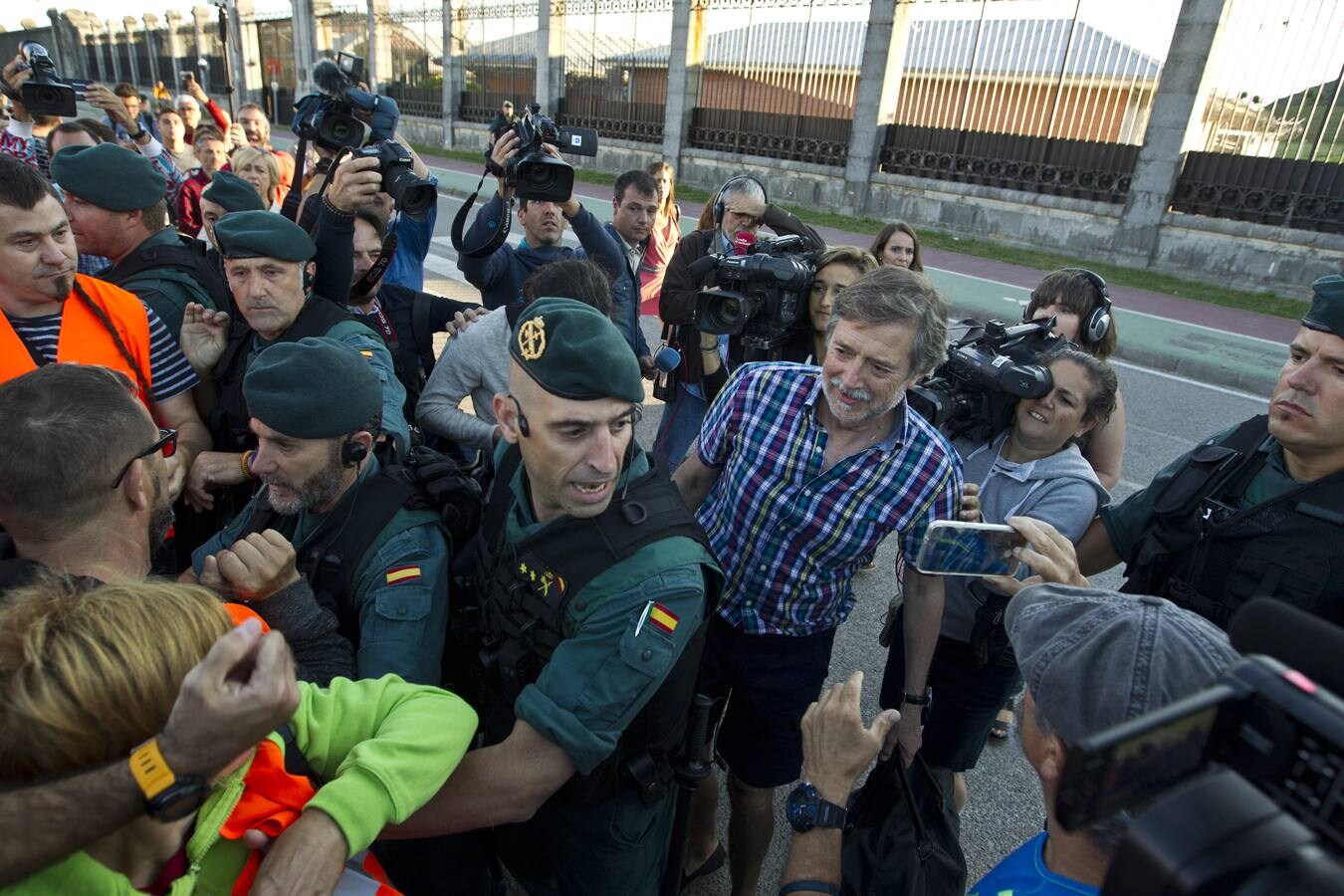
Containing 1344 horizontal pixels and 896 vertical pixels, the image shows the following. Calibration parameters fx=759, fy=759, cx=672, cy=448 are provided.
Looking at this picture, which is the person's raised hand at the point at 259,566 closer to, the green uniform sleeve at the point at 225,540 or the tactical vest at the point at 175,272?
the green uniform sleeve at the point at 225,540

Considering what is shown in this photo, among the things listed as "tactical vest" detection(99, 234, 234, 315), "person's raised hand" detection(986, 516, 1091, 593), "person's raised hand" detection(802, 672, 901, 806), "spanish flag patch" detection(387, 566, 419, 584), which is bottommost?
"person's raised hand" detection(802, 672, 901, 806)

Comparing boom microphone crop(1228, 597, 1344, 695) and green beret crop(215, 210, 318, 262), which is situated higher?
green beret crop(215, 210, 318, 262)

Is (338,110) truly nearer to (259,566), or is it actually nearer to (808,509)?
(259,566)

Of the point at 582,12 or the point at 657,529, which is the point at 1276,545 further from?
the point at 582,12

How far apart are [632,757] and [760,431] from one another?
100 centimetres

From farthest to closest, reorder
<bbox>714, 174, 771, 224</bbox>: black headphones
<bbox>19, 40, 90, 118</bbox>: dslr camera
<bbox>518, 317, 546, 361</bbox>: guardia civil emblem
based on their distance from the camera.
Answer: <bbox>19, 40, 90, 118</bbox>: dslr camera → <bbox>714, 174, 771, 224</bbox>: black headphones → <bbox>518, 317, 546, 361</bbox>: guardia civil emblem

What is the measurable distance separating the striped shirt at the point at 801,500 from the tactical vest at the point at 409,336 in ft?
5.50

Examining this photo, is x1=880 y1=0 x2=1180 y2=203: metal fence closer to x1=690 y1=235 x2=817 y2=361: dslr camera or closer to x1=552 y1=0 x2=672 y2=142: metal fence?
x1=552 y1=0 x2=672 y2=142: metal fence

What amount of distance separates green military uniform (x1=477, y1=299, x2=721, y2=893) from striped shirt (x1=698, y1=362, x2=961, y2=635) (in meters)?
0.53

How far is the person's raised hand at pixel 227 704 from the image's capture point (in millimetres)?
861

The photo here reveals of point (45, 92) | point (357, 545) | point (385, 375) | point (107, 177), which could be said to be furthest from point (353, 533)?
point (45, 92)

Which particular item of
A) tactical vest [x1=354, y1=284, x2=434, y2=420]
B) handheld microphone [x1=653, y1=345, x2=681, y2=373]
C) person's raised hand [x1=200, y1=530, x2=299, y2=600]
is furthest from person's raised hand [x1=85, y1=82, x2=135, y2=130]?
person's raised hand [x1=200, y1=530, x2=299, y2=600]

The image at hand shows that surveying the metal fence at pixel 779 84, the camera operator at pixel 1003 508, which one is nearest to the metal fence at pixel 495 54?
the metal fence at pixel 779 84

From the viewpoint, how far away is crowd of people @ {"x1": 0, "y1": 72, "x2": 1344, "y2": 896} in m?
0.98
